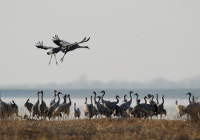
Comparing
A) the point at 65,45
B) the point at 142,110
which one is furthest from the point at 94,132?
the point at 142,110

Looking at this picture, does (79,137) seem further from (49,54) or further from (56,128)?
(49,54)

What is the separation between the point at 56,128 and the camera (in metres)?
18.9

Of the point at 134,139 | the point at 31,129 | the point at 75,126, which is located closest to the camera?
the point at 134,139

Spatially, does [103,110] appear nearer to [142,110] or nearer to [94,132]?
[142,110]

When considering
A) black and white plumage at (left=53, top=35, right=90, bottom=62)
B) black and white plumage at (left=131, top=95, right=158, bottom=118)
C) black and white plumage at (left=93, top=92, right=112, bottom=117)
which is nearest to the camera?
black and white plumage at (left=53, top=35, right=90, bottom=62)

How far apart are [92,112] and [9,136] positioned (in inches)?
475

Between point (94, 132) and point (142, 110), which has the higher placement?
point (142, 110)

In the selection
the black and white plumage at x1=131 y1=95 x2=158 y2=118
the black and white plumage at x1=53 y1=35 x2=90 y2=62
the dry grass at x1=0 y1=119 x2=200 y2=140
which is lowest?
the dry grass at x1=0 y1=119 x2=200 y2=140

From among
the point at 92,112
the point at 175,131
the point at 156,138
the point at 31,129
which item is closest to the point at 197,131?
the point at 175,131

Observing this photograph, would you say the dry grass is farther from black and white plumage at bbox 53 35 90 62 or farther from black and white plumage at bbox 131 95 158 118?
black and white plumage at bbox 131 95 158 118

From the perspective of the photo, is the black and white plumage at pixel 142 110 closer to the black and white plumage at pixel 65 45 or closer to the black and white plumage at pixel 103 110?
the black and white plumage at pixel 103 110

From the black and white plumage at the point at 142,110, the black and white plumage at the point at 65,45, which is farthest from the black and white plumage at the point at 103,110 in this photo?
the black and white plumage at the point at 65,45

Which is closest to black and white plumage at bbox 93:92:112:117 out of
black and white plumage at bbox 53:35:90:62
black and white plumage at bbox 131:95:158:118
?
black and white plumage at bbox 131:95:158:118

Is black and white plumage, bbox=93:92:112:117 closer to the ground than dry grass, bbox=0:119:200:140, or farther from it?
farther from it
